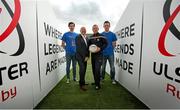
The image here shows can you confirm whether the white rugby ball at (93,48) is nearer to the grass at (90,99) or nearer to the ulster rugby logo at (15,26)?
the grass at (90,99)

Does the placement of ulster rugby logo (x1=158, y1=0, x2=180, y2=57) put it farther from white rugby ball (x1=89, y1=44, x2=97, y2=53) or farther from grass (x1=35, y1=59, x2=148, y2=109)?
white rugby ball (x1=89, y1=44, x2=97, y2=53)

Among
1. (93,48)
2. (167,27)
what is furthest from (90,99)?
(167,27)

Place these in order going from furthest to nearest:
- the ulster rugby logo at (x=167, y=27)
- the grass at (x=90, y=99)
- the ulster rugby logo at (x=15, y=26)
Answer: the grass at (x=90, y=99) < the ulster rugby logo at (x=167, y=27) < the ulster rugby logo at (x=15, y=26)

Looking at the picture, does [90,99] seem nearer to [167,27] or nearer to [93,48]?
[93,48]

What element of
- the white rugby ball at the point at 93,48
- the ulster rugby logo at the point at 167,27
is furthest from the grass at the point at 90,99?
the ulster rugby logo at the point at 167,27

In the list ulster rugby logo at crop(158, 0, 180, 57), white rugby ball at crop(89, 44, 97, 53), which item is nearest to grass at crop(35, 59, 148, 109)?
white rugby ball at crop(89, 44, 97, 53)

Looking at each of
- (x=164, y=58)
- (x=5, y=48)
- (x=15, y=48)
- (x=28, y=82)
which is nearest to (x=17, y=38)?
(x=15, y=48)

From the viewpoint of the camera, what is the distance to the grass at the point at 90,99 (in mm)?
2416

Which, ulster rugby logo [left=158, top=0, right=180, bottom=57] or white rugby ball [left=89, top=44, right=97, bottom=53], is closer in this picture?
ulster rugby logo [left=158, top=0, right=180, bottom=57]

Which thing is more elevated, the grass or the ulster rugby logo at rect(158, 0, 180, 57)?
the ulster rugby logo at rect(158, 0, 180, 57)

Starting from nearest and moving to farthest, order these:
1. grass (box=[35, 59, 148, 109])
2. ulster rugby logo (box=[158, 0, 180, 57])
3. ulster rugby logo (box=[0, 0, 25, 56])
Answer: ulster rugby logo (box=[0, 0, 25, 56]) < ulster rugby logo (box=[158, 0, 180, 57]) < grass (box=[35, 59, 148, 109])

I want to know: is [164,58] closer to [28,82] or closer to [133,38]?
[133,38]

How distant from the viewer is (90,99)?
8.93 feet

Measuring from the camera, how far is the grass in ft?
7.93
